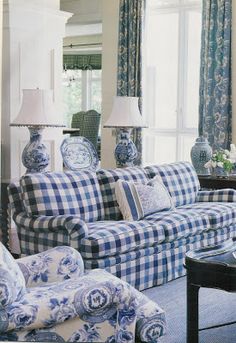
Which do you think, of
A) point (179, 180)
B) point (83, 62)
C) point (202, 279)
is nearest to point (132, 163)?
point (179, 180)

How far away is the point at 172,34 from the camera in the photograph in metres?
8.30

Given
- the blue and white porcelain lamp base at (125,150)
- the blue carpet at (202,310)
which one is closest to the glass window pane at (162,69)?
the blue and white porcelain lamp base at (125,150)

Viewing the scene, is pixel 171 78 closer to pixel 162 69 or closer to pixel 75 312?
pixel 162 69

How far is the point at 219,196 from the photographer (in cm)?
559

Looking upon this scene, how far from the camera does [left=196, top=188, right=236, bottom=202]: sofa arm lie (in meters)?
5.54

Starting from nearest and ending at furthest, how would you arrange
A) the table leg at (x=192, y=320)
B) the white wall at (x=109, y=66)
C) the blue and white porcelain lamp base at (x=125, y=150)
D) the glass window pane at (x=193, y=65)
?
the table leg at (x=192, y=320) < the blue and white porcelain lamp base at (x=125, y=150) < the glass window pane at (x=193, y=65) < the white wall at (x=109, y=66)

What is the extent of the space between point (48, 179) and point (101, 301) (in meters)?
2.07

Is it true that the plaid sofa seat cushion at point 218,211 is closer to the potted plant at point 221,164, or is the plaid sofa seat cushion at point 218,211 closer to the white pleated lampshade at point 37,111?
the potted plant at point 221,164

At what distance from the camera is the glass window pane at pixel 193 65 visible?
801cm

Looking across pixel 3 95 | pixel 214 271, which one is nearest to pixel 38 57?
pixel 3 95

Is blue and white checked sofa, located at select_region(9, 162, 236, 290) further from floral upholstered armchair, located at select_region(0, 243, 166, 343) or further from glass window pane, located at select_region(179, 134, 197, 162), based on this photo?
glass window pane, located at select_region(179, 134, 197, 162)

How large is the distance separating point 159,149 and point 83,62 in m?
6.47

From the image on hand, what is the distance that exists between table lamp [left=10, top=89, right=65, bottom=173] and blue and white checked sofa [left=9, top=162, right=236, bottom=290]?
0.82m

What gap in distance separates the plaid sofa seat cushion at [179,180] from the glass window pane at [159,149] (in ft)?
8.66
